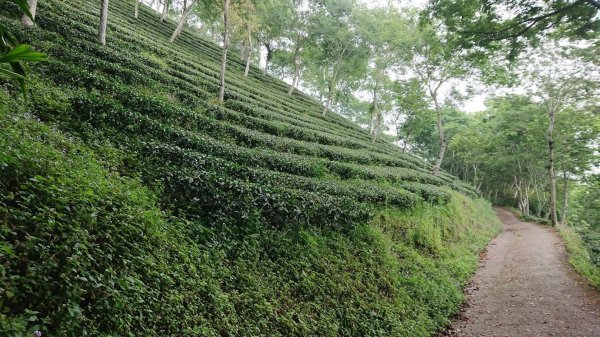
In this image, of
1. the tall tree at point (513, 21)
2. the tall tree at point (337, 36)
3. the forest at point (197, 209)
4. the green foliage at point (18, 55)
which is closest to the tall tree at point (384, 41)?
the tall tree at point (337, 36)

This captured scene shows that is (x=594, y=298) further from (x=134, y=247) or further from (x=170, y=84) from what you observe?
(x=170, y=84)

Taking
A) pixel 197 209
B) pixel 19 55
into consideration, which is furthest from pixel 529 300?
pixel 19 55

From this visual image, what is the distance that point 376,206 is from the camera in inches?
422

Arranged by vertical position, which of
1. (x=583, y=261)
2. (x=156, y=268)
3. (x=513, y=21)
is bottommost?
(x=156, y=268)

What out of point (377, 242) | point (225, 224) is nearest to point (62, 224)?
point (225, 224)

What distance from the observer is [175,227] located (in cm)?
539

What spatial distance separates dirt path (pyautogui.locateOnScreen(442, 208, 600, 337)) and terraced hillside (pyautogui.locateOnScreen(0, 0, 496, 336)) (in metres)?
0.64

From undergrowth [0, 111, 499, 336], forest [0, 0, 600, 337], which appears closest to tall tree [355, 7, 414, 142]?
forest [0, 0, 600, 337]

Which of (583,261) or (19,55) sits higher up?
(19,55)

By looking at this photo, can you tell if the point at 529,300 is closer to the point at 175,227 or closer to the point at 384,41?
the point at 175,227

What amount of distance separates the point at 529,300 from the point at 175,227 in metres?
9.65

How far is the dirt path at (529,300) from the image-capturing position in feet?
23.9

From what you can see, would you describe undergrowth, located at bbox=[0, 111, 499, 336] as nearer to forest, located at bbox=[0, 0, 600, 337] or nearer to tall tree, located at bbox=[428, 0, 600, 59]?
forest, located at bbox=[0, 0, 600, 337]

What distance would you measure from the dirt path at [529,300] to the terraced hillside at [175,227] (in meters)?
0.64
